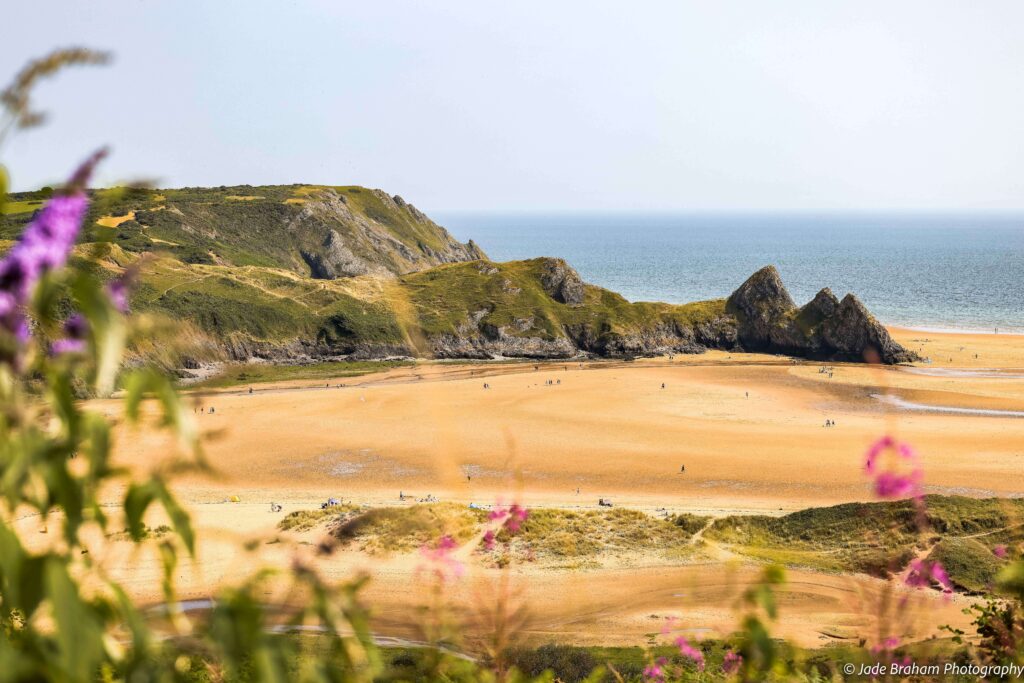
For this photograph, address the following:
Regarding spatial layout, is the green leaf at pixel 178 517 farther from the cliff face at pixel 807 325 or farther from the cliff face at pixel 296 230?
the cliff face at pixel 296 230

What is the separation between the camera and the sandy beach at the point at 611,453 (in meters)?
21.2

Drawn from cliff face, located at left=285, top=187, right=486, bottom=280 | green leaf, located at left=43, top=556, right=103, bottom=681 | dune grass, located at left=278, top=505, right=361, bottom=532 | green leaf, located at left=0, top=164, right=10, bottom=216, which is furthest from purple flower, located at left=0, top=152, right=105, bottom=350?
cliff face, located at left=285, top=187, right=486, bottom=280

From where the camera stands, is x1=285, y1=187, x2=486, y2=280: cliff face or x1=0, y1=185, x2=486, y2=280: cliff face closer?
x1=0, y1=185, x2=486, y2=280: cliff face

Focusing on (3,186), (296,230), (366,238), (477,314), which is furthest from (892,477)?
(366,238)

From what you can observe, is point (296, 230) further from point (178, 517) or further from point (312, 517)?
point (178, 517)

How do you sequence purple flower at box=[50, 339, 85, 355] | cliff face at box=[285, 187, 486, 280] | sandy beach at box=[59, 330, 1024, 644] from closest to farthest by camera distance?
purple flower at box=[50, 339, 85, 355] → sandy beach at box=[59, 330, 1024, 644] → cliff face at box=[285, 187, 486, 280]

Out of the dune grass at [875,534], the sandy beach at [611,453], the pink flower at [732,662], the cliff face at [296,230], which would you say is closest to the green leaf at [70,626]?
the pink flower at [732,662]

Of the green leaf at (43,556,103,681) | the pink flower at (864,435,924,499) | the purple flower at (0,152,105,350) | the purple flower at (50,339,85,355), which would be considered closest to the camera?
the green leaf at (43,556,103,681)

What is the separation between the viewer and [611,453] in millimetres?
40812

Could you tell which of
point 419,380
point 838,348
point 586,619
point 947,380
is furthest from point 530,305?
point 586,619

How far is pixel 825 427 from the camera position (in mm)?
46000

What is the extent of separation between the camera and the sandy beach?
2125 cm

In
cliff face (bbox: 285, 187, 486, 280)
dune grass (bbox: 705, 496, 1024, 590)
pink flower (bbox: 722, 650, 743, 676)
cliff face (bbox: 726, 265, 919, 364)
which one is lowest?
dune grass (bbox: 705, 496, 1024, 590)

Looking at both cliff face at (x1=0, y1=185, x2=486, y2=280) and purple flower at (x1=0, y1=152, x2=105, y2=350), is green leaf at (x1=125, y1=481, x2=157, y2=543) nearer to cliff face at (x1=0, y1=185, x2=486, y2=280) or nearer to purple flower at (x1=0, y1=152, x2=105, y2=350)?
purple flower at (x1=0, y1=152, x2=105, y2=350)
